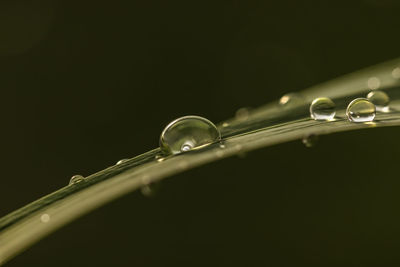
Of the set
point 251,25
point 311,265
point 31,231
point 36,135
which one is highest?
point 251,25

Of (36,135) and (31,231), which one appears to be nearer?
(31,231)

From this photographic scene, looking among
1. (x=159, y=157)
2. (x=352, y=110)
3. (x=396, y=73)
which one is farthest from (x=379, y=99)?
(x=159, y=157)

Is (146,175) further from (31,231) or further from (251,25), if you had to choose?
(251,25)

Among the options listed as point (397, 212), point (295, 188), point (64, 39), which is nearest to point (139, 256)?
point (295, 188)

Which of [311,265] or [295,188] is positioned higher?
[295,188]

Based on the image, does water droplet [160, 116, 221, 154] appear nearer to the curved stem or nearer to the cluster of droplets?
the curved stem

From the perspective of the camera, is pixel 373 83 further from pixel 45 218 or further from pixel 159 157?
pixel 45 218

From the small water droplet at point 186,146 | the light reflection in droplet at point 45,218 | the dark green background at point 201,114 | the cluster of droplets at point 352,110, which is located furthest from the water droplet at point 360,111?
the dark green background at point 201,114

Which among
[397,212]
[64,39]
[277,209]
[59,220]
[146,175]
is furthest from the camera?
[64,39]

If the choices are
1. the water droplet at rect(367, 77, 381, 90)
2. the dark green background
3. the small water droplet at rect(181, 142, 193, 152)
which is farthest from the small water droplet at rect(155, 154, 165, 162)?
the dark green background
